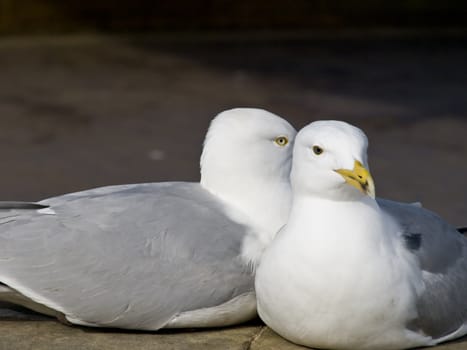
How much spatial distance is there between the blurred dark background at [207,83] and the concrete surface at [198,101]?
1 cm

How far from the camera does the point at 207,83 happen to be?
8766 millimetres

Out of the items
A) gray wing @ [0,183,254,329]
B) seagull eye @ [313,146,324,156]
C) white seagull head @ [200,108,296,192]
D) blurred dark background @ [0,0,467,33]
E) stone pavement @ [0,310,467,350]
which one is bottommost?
stone pavement @ [0,310,467,350]

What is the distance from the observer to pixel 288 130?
4.14m

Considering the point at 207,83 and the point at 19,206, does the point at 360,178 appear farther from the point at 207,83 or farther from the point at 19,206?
the point at 207,83

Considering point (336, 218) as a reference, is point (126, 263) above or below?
below

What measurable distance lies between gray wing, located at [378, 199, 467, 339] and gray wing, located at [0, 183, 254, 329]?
0.61m

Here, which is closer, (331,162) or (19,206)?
(331,162)

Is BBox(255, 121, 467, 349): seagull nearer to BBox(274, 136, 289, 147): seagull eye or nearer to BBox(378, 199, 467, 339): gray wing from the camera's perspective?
BBox(378, 199, 467, 339): gray wing

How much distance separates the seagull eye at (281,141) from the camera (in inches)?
163

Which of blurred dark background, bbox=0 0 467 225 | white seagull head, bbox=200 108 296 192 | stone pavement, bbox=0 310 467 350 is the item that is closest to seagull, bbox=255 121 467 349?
stone pavement, bbox=0 310 467 350

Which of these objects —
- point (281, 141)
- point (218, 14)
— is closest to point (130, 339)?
point (281, 141)

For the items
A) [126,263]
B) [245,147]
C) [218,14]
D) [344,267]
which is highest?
[218,14]

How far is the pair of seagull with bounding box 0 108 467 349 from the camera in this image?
3.53 m

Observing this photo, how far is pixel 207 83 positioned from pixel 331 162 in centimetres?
538
